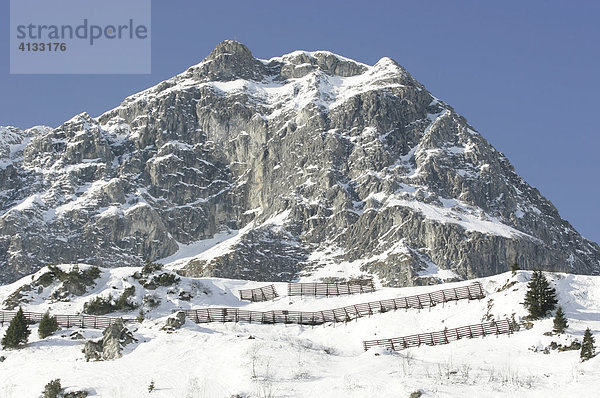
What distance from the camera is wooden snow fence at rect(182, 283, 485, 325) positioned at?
225 feet

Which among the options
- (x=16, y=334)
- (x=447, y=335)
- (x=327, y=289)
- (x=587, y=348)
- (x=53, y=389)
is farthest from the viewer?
(x=327, y=289)

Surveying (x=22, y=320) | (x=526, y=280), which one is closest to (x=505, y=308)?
(x=526, y=280)

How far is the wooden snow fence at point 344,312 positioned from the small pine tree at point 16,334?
1232 cm

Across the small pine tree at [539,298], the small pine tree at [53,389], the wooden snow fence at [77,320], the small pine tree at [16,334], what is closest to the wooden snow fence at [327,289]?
the wooden snow fence at [77,320]

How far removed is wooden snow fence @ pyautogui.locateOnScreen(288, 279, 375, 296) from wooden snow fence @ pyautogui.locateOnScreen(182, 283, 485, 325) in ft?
18.1

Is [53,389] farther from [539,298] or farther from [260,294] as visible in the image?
[260,294]

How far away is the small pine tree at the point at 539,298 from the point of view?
59938mm

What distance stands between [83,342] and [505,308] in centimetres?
2901

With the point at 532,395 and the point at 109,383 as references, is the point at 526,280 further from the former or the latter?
the point at 109,383

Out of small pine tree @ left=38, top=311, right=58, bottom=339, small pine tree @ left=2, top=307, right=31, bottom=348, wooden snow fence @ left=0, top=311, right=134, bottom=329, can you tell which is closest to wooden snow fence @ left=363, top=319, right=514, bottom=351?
wooden snow fence @ left=0, top=311, right=134, bottom=329

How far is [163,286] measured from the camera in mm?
81250

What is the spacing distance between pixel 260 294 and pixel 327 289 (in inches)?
275

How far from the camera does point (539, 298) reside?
198ft

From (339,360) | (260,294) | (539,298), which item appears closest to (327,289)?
(260,294)
